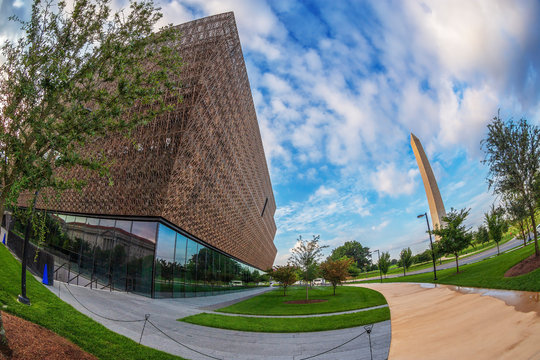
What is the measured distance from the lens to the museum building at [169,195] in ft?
59.2

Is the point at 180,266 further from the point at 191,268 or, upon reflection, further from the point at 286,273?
the point at 286,273

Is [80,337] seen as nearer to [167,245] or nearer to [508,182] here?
[167,245]

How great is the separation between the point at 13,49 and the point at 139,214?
1427 cm

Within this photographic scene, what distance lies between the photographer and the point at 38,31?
217 inches

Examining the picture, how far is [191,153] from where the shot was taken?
1919 cm

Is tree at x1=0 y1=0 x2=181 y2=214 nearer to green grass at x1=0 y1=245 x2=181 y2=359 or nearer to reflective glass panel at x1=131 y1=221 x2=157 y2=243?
green grass at x1=0 y1=245 x2=181 y2=359

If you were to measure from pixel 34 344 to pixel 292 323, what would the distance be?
9507 millimetres

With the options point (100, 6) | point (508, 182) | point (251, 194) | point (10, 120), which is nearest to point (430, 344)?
point (10, 120)

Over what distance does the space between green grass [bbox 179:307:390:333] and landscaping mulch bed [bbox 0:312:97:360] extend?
6077mm

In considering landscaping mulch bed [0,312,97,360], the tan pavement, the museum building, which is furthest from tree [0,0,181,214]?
the museum building

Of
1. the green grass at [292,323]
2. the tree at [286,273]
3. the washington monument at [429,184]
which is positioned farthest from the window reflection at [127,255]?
the washington monument at [429,184]

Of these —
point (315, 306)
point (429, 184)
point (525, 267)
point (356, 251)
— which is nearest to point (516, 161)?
point (525, 267)

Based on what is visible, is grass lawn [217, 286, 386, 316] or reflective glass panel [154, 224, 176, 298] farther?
reflective glass panel [154, 224, 176, 298]

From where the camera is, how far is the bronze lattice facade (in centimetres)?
1816
